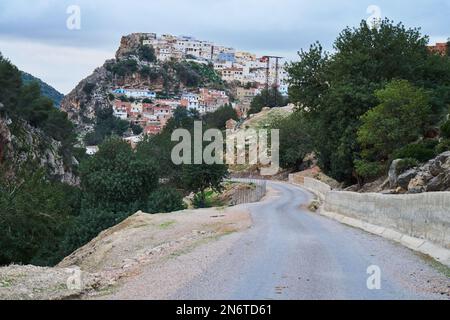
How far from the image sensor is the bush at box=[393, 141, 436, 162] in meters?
38.2

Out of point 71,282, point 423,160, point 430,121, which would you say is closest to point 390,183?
point 423,160

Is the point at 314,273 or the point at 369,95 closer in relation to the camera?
the point at 314,273

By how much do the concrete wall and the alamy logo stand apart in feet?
144

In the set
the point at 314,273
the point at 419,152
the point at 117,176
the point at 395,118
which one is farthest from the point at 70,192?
the point at 314,273

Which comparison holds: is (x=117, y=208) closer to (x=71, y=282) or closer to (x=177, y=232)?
(x=177, y=232)

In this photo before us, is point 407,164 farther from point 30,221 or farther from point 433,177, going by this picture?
point 30,221

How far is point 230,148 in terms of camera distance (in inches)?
5468

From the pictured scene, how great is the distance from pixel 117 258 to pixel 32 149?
191 feet

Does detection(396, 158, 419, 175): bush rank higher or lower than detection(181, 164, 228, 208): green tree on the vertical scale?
higher

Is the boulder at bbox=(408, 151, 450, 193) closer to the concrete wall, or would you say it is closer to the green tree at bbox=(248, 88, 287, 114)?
the concrete wall

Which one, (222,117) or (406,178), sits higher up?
(222,117)

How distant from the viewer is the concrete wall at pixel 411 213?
15268 millimetres

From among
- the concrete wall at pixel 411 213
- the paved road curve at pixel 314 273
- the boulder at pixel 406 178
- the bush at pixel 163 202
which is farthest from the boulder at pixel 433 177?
the bush at pixel 163 202

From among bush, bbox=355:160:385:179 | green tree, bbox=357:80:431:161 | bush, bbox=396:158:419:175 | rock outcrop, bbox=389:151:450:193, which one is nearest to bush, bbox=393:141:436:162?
bush, bbox=396:158:419:175
